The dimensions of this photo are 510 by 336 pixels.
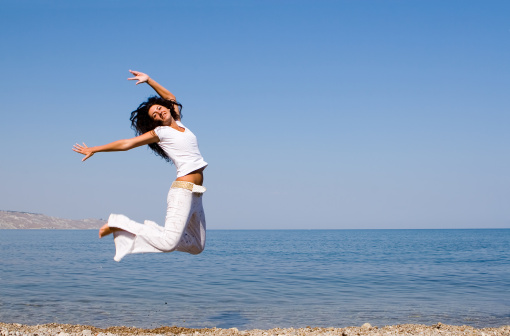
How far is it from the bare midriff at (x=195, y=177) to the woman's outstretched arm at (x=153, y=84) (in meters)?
1.14

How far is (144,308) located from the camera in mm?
12664

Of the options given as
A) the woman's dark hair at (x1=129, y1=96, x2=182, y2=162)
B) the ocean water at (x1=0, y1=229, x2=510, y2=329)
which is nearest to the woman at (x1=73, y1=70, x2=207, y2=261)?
the woman's dark hair at (x1=129, y1=96, x2=182, y2=162)

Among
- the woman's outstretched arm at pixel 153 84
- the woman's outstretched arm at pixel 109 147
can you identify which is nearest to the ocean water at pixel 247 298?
the woman's outstretched arm at pixel 153 84

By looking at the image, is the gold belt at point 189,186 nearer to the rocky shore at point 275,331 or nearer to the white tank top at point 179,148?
the white tank top at point 179,148

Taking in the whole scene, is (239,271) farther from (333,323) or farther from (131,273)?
(333,323)

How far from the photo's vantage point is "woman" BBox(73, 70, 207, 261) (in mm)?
5805

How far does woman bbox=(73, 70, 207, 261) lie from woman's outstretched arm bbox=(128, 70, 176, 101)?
15 centimetres

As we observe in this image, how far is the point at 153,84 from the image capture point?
6.71 meters

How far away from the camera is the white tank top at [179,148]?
6.00 meters

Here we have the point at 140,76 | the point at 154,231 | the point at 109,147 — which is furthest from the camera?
the point at 140,76

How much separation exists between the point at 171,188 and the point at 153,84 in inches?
63.6

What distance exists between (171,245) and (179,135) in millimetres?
1334

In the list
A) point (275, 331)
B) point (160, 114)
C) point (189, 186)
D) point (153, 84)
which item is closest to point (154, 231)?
point (189, 186)

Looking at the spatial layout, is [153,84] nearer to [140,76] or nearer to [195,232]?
[140,76]
